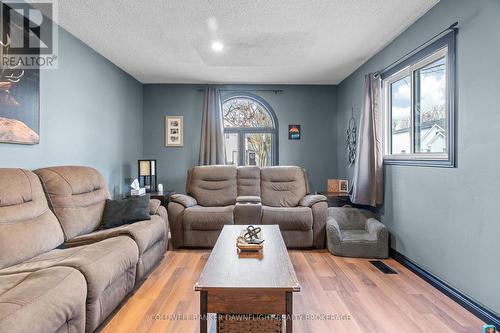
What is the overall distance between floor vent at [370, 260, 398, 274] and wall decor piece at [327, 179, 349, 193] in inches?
58.6

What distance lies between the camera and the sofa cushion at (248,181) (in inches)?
173

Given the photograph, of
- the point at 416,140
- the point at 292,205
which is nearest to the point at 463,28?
the point at 416,140

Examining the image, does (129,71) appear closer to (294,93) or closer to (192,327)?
(294,93)

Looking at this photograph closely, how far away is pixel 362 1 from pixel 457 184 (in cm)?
173

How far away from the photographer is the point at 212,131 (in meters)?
5.04

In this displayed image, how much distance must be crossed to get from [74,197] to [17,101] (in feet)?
3.01

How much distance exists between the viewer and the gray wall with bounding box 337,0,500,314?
1.98m

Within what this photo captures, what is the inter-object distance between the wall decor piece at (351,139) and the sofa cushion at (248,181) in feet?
4.93

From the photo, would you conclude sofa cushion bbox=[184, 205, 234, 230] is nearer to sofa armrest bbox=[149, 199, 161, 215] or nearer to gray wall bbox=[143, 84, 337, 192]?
sofa armrest bbox=[149, 199, 161, 215]

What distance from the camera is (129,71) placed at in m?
4.47

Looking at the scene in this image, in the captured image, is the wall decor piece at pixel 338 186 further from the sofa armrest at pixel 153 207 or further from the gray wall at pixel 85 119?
the gray wall at pixel 85 119

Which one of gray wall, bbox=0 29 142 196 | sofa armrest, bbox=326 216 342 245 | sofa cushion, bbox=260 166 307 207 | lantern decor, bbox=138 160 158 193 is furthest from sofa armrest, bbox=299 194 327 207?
gray wall, bbox=0 29 142 196

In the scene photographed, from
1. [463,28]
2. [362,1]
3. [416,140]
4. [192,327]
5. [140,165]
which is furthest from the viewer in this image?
[140,165]

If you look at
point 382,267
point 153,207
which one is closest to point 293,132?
point 382,267
